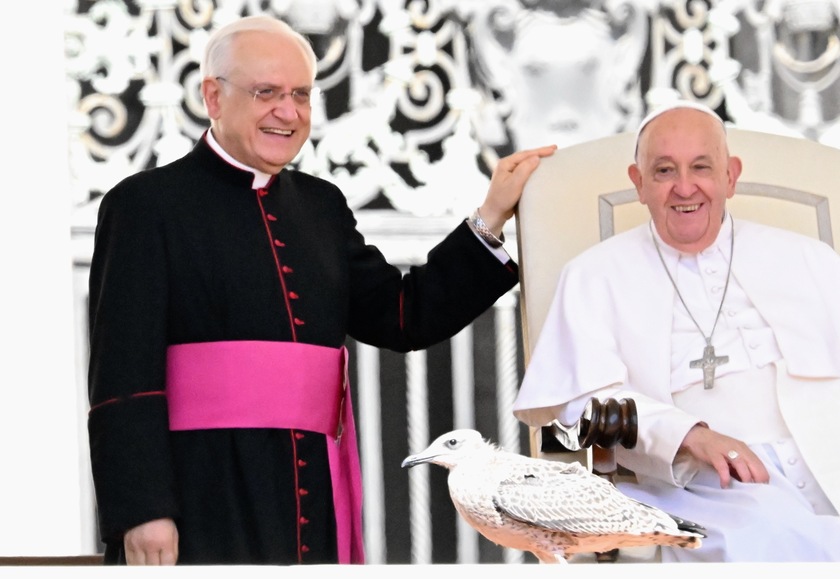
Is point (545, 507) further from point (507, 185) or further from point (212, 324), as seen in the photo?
point (507, 185)

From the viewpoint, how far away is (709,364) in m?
3.64

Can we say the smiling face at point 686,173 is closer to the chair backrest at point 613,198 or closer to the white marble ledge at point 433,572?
the chair backrest at point 613,198

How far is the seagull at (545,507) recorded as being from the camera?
280 centimetres

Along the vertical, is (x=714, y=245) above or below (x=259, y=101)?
below

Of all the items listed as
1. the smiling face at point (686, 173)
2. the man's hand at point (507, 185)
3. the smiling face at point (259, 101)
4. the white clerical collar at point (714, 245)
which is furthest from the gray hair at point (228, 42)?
the white clerical collar at point (714, 245)

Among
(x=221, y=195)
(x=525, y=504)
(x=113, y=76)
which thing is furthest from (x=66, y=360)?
(x=525, y=504)

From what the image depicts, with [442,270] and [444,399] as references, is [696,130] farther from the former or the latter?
[444,399]

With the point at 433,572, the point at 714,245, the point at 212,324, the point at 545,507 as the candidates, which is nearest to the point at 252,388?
the point at 212,324

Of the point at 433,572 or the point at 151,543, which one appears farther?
the point at 151,543

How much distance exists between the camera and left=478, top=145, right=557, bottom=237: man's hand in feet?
13.3

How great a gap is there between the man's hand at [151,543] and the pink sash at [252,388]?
289 mm

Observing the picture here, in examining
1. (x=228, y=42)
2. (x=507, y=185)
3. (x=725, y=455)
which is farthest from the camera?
(x=507, y=185)

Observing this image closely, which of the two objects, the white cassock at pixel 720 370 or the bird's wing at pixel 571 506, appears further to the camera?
the white cassock at pixel 720 370

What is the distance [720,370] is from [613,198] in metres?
0.65
